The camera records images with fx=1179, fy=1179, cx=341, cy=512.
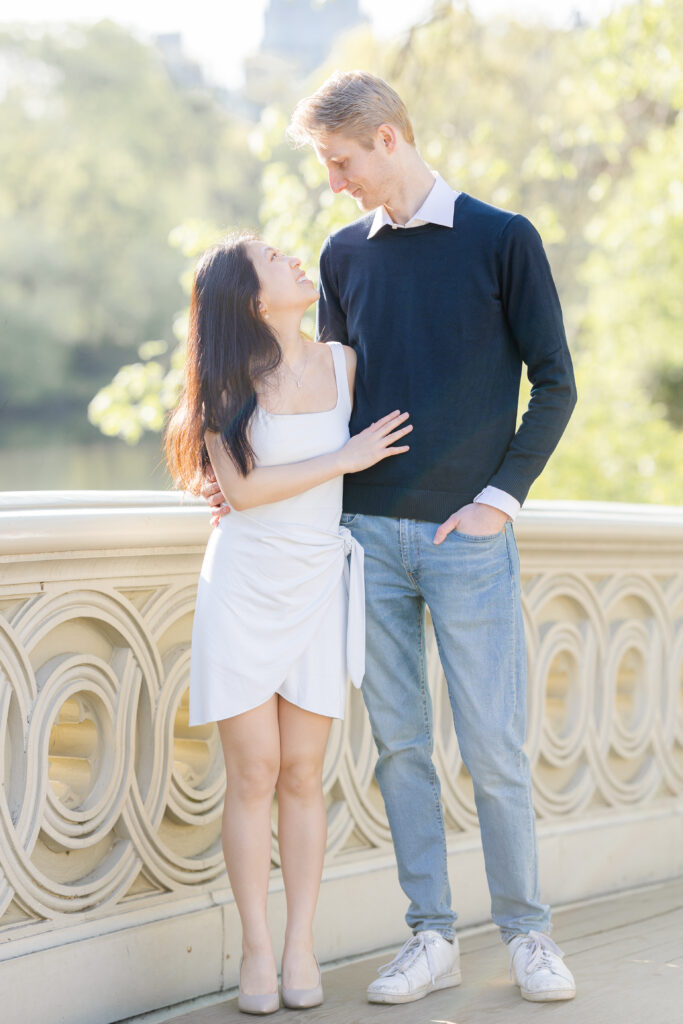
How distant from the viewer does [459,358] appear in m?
2.50

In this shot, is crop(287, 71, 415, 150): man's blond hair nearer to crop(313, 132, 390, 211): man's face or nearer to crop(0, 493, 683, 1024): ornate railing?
crop(313, 132, 390, 211): man's face

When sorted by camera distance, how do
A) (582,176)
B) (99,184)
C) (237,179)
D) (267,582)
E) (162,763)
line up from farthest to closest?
(237,179) < (99,184) < (582,176) < (162,763) < (267,582)

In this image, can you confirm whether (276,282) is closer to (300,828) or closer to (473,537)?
(473,537)

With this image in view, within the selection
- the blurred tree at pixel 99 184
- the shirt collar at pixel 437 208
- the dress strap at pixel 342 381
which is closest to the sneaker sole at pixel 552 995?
the dress strap at pixel 342 381

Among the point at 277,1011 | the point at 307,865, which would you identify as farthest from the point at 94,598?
the point at 277,1011

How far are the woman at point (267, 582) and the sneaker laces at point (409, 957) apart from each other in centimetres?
17

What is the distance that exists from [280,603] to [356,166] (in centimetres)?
94

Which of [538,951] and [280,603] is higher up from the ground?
[280,603]

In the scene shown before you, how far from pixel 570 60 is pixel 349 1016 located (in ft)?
54.0

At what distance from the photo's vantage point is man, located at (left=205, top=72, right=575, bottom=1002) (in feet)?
8.14

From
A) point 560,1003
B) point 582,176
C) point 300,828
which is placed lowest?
point 560,1003

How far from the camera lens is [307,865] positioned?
2467 millimetres

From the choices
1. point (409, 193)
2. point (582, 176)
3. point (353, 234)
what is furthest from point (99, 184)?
point (409, 193)

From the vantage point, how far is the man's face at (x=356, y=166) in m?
2.49
